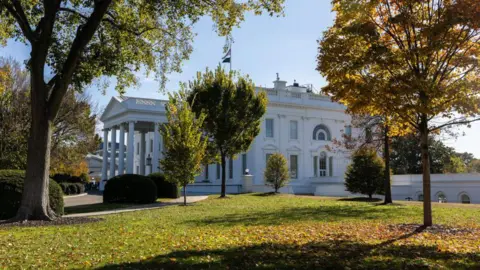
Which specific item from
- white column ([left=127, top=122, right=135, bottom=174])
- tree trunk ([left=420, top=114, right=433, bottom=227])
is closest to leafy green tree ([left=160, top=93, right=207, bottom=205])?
tree trunk ([left=420, top=114, right=433, bottom=227])

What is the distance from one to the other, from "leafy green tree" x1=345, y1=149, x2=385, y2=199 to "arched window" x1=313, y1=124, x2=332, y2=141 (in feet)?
75.2

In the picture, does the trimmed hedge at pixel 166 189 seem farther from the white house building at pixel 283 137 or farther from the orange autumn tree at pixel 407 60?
the orange autumn tree at pixel 407 60

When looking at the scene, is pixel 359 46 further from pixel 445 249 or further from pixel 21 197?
pixel 21 197

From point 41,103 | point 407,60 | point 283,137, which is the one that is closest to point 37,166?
point 41,103

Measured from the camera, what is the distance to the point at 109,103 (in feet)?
172

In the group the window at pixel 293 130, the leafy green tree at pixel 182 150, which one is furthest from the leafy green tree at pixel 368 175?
the window at pixel 293 130

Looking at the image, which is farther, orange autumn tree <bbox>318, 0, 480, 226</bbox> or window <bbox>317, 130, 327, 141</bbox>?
window <bbox>317, 130, 327, 141</bbox>

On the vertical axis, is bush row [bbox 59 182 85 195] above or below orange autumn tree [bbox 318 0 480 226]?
below

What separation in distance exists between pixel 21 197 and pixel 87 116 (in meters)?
20.1

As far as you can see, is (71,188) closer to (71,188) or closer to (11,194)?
(71,188)

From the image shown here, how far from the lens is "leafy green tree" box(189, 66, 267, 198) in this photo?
89.6 feet

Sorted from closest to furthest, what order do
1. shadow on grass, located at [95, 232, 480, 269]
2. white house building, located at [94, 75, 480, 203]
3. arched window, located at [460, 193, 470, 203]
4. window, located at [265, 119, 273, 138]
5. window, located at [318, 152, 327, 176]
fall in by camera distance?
shadow on grass, located at [95, 232, 480, 269] → arched window, located at [460, 193, 470, 203] → white house building, located at [94, 75, 480, 203] → window, located at [265, 119, 273, 138] → window, located at [318, 152, 327, 176]

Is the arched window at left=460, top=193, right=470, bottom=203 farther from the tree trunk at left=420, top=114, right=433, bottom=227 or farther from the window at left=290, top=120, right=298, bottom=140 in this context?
the tree trunk at left=420, top=114, right=433, bottom=227

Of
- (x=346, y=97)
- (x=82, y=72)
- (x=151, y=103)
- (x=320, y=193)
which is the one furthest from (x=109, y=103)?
(x=346, y=97)
